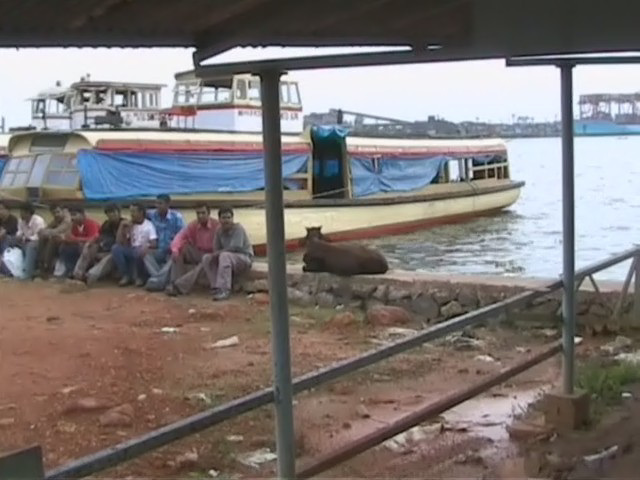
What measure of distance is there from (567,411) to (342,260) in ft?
19.6

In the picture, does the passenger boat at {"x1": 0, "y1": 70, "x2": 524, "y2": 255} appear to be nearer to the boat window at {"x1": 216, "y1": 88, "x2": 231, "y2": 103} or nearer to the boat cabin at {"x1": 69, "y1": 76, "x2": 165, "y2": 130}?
the boat window at {"x1": 216, "y1": 88, "x2": 231, "y2": 103}

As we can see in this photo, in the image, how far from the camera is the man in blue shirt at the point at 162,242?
12.5m

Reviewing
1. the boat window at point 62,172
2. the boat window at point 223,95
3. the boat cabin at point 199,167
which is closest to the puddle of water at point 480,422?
the boat cabin at point 199,167

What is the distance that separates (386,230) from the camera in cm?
2134

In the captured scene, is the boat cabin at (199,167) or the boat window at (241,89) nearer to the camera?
the boat cabin at (199,167)

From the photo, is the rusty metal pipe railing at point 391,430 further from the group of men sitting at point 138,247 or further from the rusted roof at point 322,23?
the group of men sitting at point 138,247

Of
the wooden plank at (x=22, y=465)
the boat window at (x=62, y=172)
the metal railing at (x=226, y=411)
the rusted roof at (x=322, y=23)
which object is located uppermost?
the rusted roof at (x=322, y=23)

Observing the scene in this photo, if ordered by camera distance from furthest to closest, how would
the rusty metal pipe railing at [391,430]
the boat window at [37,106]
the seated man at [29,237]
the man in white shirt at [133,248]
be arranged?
the boat window at [37,106]
the seated man at [29,237]
the man in white shirt at [133,248]
the rusty metal pipe railing at [391,430]

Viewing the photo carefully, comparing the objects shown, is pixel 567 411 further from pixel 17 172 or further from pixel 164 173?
pixel 17 172

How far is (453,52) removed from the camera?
394cm

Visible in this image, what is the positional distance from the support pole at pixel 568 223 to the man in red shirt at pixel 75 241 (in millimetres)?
8964

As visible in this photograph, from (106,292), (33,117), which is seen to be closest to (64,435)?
(106,292)

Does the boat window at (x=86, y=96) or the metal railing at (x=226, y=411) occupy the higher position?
the boat window at (x=86, y=96)

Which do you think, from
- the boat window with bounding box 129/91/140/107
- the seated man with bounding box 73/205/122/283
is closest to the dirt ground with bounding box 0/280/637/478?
the seated man with bounding box 73/205/122/283
